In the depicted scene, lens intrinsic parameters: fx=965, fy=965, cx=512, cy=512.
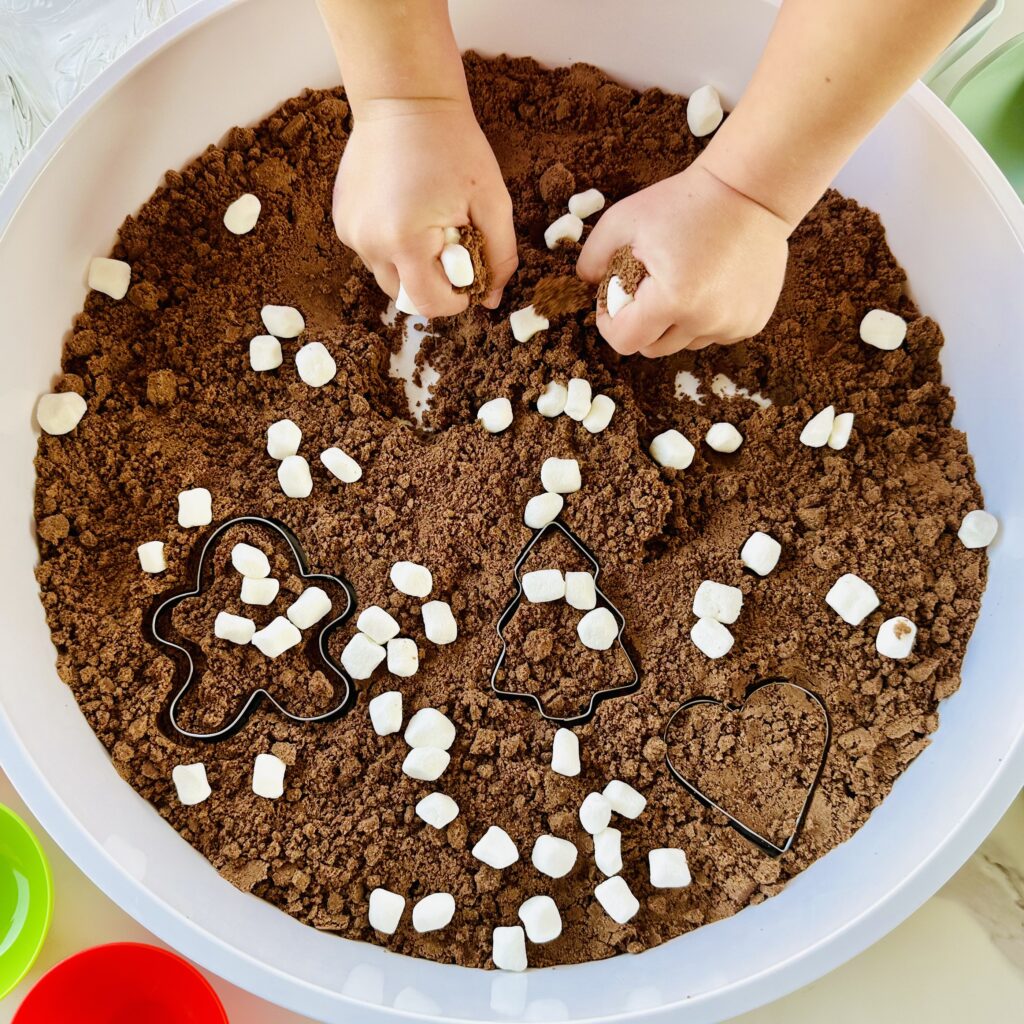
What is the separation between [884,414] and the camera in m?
0.83

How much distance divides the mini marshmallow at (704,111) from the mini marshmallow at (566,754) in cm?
53

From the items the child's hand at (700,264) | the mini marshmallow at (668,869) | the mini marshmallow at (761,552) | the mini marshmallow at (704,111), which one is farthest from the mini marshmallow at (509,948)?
the mini marshmallow at (704,111)

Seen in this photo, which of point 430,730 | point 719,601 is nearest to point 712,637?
point 719,601

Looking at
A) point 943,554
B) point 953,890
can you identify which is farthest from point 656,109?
point 953,890

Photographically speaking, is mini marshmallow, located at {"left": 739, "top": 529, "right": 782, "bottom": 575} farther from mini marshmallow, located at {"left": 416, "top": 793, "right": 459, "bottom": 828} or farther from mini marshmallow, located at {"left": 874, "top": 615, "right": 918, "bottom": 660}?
mini marshmallow, located at {"left": 416, "top": 793, "right": 459, "bottom": 828}

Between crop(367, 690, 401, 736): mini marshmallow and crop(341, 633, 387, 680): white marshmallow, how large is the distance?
26mm

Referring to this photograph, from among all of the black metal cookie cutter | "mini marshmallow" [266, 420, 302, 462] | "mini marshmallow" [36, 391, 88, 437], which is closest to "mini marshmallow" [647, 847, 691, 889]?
the black metal cookie cutter

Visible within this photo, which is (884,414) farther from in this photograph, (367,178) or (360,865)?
(360,865)

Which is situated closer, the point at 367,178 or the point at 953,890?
the point at 367,178

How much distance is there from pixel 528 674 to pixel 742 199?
0.40 m

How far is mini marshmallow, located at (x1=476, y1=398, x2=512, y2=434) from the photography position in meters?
0.80

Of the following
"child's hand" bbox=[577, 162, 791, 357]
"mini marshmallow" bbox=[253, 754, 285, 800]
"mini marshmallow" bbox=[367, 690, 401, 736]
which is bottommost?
"mini marshmallow" bbox=[253, 754, 285, 800]

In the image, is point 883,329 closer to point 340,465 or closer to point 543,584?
point 543,584

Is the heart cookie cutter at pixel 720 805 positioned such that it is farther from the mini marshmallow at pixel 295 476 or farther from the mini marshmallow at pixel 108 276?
the mini marshmallow at pixel 108 276
